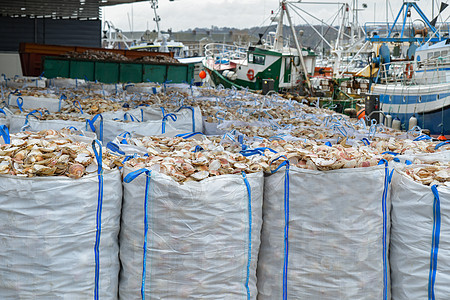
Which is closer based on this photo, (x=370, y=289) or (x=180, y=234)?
(x=180, y=234)

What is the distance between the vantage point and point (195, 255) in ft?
8.86

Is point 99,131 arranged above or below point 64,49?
below

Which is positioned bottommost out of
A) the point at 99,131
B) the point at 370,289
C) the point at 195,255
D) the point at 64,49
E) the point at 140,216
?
the point at 370,289

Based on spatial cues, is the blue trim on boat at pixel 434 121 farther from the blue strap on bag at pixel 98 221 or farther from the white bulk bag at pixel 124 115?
the blue strap on bag at pixel 98 221

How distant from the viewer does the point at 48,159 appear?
2.66 meters

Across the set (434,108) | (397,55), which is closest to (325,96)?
(397,55)

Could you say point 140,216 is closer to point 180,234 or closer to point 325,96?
point 180,234

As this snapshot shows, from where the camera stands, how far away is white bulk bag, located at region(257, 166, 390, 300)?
2818mm

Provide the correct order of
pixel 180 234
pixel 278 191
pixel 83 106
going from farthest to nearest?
pixel 83 106, pixel 278 191, pixel 180 234

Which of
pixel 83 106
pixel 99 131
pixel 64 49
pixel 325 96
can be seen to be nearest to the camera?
pixel 99 131

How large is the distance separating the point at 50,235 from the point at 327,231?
1.48 metres

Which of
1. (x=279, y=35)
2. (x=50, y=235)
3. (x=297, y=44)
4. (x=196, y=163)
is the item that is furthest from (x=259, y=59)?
(x=50, y=235)

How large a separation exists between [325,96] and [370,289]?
18.8m

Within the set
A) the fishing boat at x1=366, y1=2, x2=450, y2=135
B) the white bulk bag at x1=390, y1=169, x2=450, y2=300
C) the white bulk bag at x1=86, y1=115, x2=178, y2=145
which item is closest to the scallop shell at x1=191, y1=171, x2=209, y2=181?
the white bulk bag at x1=390, y1=169, x2=450, y2=300
